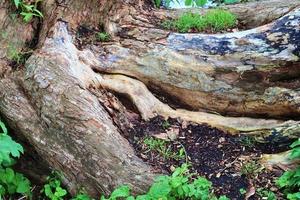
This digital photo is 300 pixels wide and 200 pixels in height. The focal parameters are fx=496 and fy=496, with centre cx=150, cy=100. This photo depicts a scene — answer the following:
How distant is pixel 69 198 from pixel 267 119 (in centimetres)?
179

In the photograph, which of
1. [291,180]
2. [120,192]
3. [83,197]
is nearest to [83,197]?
[83,197]

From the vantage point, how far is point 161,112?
172 inches

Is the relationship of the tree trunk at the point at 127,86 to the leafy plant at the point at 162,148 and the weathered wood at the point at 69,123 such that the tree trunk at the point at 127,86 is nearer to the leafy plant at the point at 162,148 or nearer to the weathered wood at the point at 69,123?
the weathered wood at the point at 69,123

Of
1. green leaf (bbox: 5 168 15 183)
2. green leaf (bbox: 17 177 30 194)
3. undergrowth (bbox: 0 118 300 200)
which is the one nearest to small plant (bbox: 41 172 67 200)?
undergrowth (bbox: 0 118 300 200)

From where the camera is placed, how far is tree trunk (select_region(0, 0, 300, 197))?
13.0ft

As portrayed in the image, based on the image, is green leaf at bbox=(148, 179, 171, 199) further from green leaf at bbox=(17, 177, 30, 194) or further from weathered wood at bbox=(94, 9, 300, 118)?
green leaf at bbox=(17, 177, 30, 194)

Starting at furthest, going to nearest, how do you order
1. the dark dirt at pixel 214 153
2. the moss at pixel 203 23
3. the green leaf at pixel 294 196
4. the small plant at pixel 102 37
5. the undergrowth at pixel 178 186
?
1. the moss at pixel 203 23
2. the small plant at pixel 102 37
3. the dark dirt at pixel 214 153
4. the undergrowth at pixel 178 186
5. the green leaf at pixel 294 196

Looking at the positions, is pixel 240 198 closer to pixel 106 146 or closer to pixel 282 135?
pixel 282 135

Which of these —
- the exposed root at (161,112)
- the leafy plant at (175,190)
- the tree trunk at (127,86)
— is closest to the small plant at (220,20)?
the tree trunk at (127,86)

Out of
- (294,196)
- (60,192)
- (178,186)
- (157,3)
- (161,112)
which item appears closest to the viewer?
(294,196)

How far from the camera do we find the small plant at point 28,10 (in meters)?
4.51

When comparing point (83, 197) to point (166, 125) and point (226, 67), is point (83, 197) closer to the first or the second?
point (166, 125)

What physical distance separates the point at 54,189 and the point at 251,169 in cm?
166

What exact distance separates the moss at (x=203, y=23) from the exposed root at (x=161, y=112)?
0.79m
